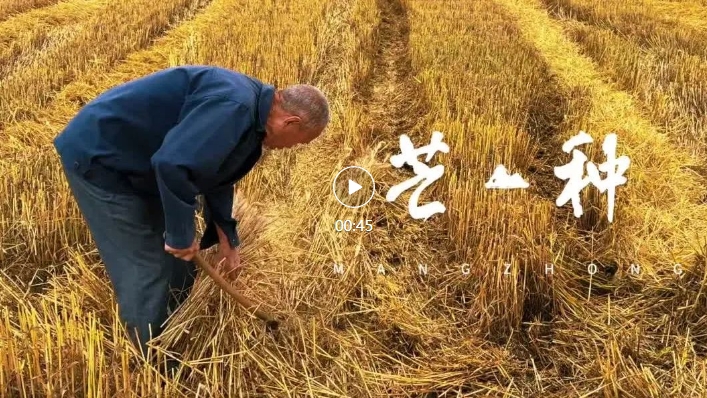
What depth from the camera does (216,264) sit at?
253 centimetres

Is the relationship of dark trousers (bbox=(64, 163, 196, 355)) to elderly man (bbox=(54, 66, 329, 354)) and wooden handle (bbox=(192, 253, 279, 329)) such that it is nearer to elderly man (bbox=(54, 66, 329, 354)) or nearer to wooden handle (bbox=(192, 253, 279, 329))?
elderly man (bbox=(54, 66, 329, 354))

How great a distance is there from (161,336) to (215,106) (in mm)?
912

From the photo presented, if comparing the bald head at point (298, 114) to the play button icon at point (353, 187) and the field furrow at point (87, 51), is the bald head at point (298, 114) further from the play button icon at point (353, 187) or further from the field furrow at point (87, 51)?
the field furrow at point (87, 51)

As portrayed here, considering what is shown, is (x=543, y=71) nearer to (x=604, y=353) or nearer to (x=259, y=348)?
(x=604, y=353)

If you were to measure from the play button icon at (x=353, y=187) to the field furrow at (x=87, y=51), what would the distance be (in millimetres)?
2913

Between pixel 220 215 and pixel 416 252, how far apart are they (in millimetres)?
1218

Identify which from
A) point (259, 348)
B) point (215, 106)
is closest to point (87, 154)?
point (215, 106)

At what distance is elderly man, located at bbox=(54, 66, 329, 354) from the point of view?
187cm

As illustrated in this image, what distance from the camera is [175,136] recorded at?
183cm

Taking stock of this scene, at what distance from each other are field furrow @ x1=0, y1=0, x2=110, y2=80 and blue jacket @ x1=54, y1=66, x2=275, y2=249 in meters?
4.73
